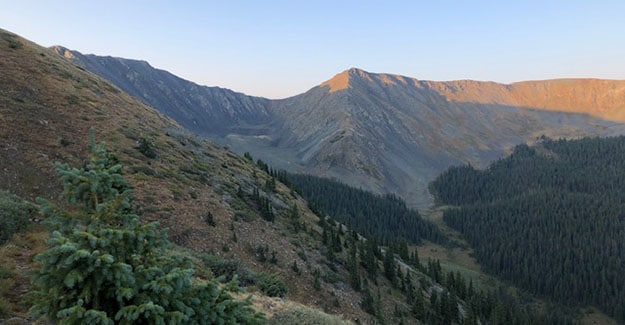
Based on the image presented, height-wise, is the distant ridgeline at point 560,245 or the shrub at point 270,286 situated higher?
the shrub at point 270,286

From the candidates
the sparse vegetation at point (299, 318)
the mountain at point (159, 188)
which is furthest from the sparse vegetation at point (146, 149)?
the sparse vegetation at point (299, 318)

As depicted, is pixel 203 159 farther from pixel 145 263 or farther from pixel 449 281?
pixel 449 281

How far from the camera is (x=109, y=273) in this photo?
23.6ft

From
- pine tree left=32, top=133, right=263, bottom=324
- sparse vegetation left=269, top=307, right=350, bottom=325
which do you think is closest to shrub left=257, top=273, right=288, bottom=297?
sparse vegetation left=269, top=307, right=350, bottom=325

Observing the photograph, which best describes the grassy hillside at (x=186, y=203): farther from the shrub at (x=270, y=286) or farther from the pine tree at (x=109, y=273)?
the pine tree at (x=109, y=273)

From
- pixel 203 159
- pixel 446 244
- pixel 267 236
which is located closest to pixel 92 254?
pixel 267 236

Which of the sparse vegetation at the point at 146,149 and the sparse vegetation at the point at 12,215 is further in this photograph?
the sparse vegetation at the point at 146,149

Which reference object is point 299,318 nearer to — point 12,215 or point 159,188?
point 12,215

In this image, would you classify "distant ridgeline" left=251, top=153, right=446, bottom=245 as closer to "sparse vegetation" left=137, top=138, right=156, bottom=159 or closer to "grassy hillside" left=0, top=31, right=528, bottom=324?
"grassy hillside" left=0, top=31, right=528, bottom=324

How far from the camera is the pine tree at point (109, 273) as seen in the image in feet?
23.0

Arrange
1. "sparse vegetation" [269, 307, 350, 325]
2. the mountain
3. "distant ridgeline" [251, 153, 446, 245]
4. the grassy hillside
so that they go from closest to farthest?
"sparse vegetation" [269, 307, 350, 325] < the grassy hillside < the mountain < "distant ridgeline" [251, 153, 446, 245]

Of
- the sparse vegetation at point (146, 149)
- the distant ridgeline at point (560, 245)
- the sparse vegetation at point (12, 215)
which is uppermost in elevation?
the sparse vegetation at point (146, 149)

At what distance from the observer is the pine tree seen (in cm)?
702

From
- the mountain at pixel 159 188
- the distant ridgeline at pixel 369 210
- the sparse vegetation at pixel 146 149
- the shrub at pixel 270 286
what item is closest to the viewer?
the shrub at pixel 270 286
